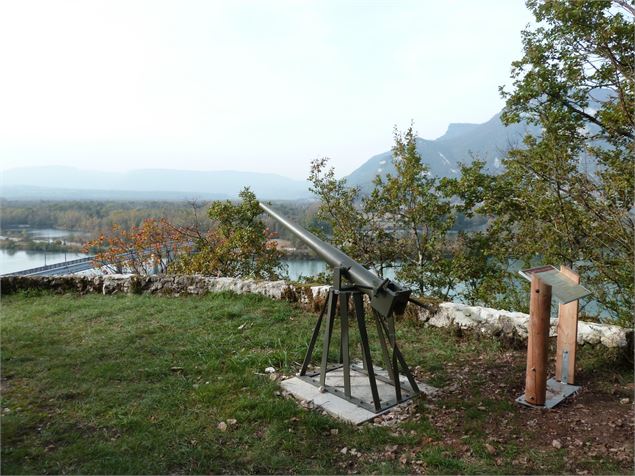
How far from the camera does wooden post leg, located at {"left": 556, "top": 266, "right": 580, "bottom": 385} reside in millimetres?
4453

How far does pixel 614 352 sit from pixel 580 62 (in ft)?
23.5

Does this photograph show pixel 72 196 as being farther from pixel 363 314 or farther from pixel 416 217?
pixel 363 314

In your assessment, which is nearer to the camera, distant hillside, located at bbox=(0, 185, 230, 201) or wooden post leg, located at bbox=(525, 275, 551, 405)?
wooden post leg, located at bbox=(525, 275, 551, 405)

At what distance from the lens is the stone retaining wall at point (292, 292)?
5199mm

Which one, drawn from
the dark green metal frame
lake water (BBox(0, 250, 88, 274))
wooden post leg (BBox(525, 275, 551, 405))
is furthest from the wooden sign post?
lake water (BBox(0, 250, 88, 274))

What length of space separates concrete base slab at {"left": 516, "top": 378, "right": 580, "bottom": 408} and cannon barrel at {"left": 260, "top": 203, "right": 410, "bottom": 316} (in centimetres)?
155

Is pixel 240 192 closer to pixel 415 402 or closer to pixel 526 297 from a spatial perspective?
pixel 526 297

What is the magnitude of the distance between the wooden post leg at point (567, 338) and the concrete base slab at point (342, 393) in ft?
4.47

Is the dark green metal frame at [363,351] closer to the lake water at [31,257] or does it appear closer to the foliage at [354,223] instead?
the foliage at [354,223]

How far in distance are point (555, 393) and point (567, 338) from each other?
1.91 feet

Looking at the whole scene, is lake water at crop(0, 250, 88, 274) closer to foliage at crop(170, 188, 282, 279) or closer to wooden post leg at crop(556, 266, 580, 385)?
foliage at crop(170, 188, 282, 279)

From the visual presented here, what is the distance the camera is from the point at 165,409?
161 inches

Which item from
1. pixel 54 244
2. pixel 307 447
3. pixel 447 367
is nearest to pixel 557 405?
pixel 447 367

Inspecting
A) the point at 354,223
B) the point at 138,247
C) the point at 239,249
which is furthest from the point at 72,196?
the point at 354,223
